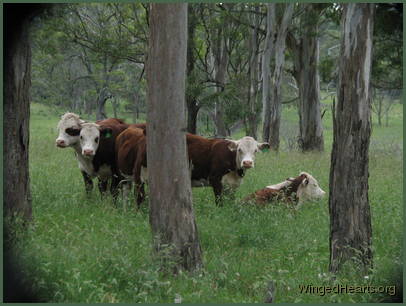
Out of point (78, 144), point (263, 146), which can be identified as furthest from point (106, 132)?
point (263, 146)

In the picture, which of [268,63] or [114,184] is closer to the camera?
[114,184]

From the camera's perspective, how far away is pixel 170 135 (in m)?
6.55

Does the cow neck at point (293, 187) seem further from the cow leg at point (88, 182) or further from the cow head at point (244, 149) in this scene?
the cow leg at point (88, 182)

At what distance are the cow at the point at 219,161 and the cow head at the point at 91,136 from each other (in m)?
1.72

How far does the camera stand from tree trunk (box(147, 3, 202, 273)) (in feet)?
21.4

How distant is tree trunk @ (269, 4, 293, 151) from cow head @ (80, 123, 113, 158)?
38.5ft

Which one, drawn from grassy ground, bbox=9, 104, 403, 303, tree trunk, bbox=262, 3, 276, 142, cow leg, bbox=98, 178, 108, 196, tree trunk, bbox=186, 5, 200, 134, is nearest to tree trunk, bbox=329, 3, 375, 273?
grassy ground, bbox=9, 104, 403, 303

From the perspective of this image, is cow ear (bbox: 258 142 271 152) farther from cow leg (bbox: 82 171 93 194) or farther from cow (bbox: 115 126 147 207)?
cow leg (bbox: 82 171 93 194)

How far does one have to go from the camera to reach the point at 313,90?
79.5 ft

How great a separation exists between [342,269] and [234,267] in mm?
1235

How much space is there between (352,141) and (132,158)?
5149 millimetres

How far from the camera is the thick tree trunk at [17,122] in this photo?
7.26 metres

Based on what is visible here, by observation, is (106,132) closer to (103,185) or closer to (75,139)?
(75,139)

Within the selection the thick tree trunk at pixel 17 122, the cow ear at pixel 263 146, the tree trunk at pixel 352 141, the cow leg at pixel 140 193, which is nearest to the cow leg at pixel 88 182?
the cow leg at pixel 140 193
